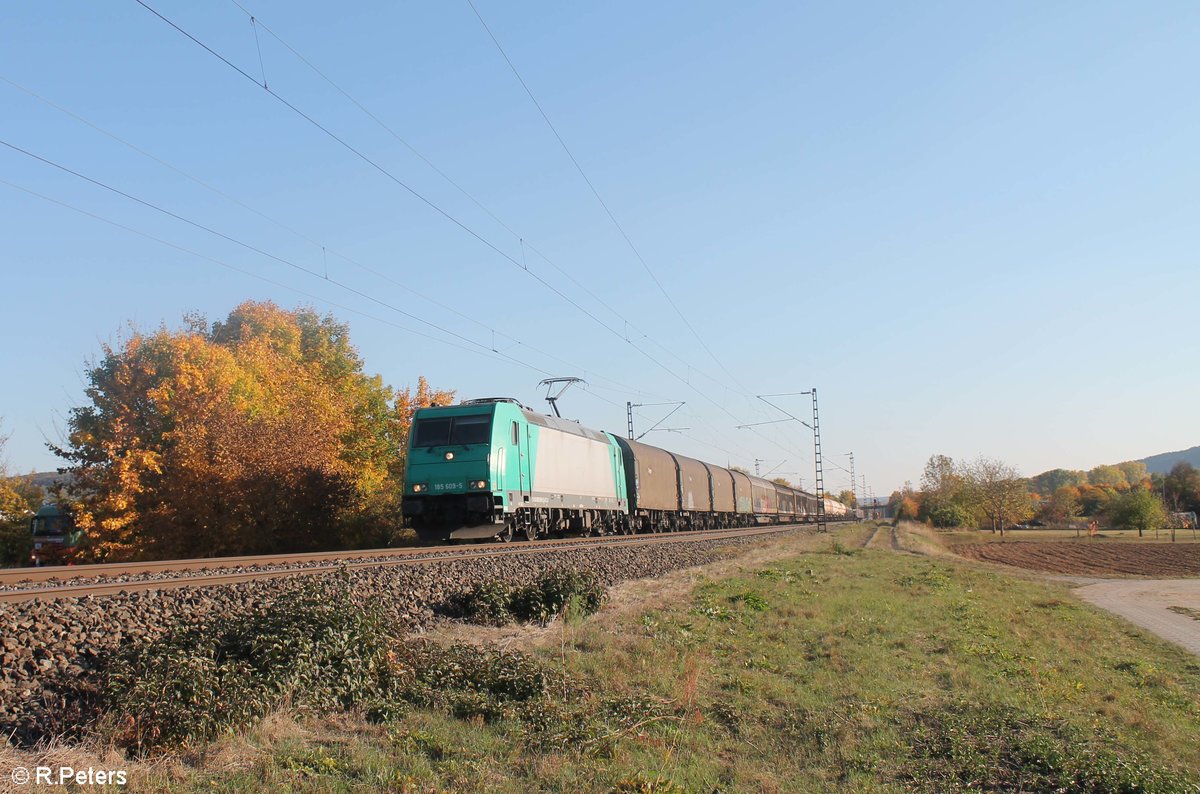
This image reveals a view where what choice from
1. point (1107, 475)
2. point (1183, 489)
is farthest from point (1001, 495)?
point (1107, 475)

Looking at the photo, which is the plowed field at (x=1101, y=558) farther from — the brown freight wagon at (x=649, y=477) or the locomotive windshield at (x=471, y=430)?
the locomotive windshield at (x=471, y=430)

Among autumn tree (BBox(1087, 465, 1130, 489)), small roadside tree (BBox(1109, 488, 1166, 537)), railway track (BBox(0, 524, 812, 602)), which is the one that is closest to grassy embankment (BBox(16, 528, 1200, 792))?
railway track (BBox(0, 524, 812, 602))

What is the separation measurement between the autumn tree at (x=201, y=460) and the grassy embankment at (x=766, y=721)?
65.1 feet

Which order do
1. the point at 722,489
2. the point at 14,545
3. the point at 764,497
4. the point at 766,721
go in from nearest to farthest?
the point at 766,721, the point at 14,545, the point at 722,489, the point at 764,497

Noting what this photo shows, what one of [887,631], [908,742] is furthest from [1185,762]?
[887,631]

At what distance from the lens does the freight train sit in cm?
2214

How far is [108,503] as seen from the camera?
31656 millimetres

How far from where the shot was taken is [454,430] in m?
22.9

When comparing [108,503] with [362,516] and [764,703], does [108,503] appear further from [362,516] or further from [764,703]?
[764,703]

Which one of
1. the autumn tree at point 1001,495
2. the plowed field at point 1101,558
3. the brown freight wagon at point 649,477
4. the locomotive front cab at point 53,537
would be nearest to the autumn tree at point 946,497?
the autumn tree at point 1001,495

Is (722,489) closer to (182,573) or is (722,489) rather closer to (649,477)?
(649,477)

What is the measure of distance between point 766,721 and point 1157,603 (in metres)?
20.1

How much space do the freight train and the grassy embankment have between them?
873cm

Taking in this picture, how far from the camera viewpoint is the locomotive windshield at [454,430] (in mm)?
22500
